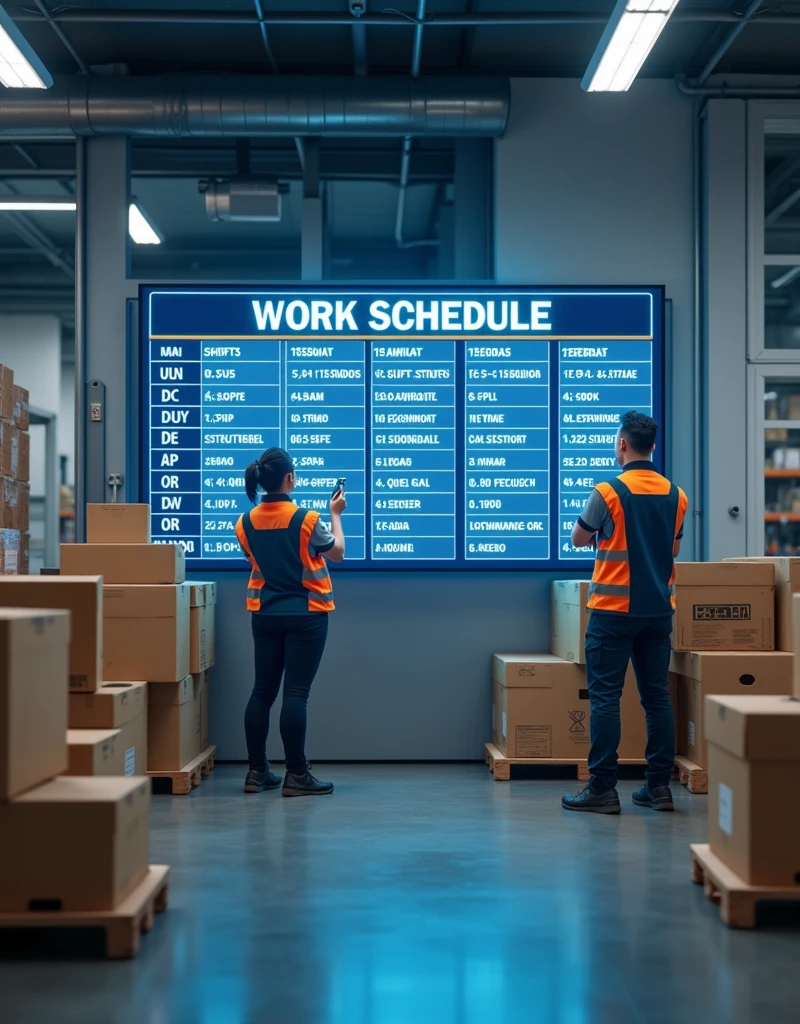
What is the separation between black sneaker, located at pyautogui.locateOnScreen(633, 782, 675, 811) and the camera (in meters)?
4.78

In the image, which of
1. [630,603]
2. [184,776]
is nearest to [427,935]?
[630,603]

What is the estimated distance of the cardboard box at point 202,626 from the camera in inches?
216

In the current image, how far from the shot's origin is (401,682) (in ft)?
19.9

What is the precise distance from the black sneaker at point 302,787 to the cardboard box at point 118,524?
4.48ft

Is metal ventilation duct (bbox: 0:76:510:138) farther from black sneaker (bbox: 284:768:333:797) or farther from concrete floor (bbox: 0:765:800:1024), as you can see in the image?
concrete floor (bbox: 0:765:800:1024)

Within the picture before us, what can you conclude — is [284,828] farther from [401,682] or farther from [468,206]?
[468,206]

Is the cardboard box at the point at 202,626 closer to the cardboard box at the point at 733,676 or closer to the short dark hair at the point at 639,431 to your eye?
the short dark hair at the point at 639,431

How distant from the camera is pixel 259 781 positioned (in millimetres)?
5246

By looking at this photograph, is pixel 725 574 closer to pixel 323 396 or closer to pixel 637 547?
pixel 637 547

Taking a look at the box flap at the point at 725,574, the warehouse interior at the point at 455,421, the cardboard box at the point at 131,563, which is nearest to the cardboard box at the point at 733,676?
the warehouse interior at the point at 455,421

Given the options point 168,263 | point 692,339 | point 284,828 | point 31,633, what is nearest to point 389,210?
point 168,263

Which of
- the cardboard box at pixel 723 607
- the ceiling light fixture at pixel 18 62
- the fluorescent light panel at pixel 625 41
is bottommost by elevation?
the cardboard box at pixel 723 607

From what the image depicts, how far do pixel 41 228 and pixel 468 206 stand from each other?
255 inches

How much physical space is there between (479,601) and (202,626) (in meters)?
1.54
